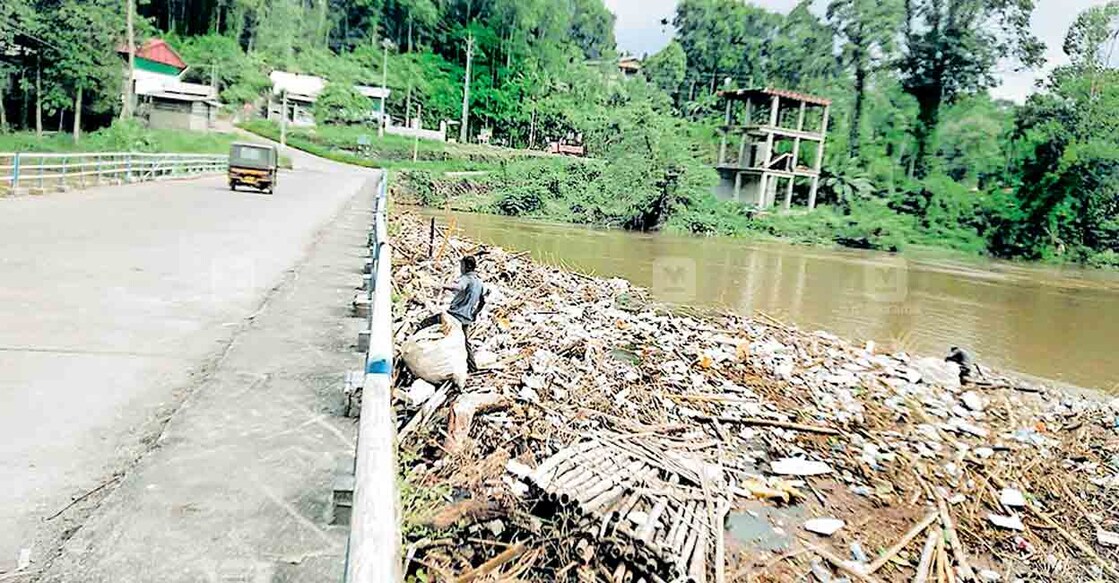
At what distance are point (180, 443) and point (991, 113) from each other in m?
66.3

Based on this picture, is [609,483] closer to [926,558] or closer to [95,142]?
[926,558]

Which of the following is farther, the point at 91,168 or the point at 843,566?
the point at 91,168

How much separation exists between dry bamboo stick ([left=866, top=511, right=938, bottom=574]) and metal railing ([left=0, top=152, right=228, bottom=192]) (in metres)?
18.3

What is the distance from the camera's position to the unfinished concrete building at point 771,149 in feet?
171

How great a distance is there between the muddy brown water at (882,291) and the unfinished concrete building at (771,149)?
33.3ft

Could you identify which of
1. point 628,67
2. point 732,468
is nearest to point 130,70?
point 732,468

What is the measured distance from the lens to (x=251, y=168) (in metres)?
26.4

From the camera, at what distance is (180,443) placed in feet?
14.8

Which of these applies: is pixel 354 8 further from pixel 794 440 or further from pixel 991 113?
pixel 794 440

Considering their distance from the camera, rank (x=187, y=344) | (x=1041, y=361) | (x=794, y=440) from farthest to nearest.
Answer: (x=1041, y=361), (x=794, y=440), (x=187, y=344)

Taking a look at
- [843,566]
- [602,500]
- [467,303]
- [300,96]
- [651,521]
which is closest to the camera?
[651,521]

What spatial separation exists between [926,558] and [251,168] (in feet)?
82.1

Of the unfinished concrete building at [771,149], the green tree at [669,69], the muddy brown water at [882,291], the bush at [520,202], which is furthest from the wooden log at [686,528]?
the green tree at [669,69]

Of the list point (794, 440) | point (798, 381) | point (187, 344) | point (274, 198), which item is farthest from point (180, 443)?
point (274, 198)
